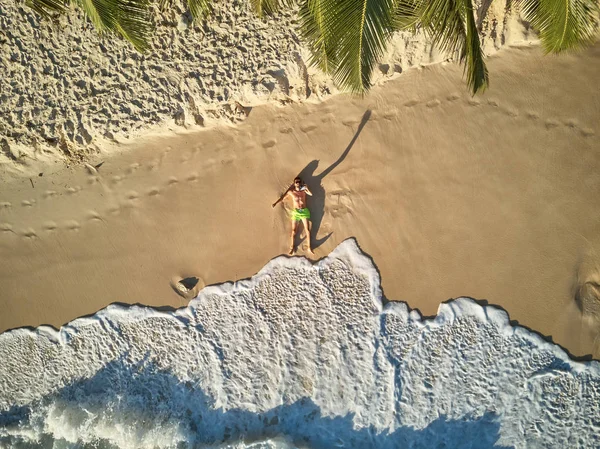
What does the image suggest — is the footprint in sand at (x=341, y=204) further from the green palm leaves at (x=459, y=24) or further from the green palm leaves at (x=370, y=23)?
the green palm leaves at (x=459, y=24)

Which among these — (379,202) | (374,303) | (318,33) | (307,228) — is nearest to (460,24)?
(318,33)

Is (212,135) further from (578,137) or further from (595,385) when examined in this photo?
(595,385)

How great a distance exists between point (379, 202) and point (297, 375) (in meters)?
2.77

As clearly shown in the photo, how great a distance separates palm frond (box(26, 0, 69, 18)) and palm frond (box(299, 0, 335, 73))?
10.4 feet

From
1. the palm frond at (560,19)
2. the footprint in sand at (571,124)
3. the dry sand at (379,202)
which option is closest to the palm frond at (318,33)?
the dry sand at (379,202)

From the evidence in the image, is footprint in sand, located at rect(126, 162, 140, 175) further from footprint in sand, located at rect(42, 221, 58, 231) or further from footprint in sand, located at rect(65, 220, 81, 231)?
footprint in sand, located at rect(42, 221, 58, 231)

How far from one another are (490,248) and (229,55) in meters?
4.58

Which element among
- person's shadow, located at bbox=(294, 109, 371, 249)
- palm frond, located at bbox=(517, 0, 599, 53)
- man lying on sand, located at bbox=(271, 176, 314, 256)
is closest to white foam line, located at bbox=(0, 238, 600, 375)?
person's shadow, located at bbox=(294, 109, 371, 249)

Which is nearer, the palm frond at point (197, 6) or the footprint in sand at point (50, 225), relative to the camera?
the palm frond at point (197, 6)

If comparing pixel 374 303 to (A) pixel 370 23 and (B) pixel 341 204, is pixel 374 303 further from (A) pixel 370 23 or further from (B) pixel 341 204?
(A) pixel 370 23

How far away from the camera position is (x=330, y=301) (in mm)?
5676

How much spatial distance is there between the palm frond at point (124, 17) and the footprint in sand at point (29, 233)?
318 centimetres

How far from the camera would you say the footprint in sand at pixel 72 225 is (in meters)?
5.91

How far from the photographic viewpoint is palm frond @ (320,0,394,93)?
3.80 meters
